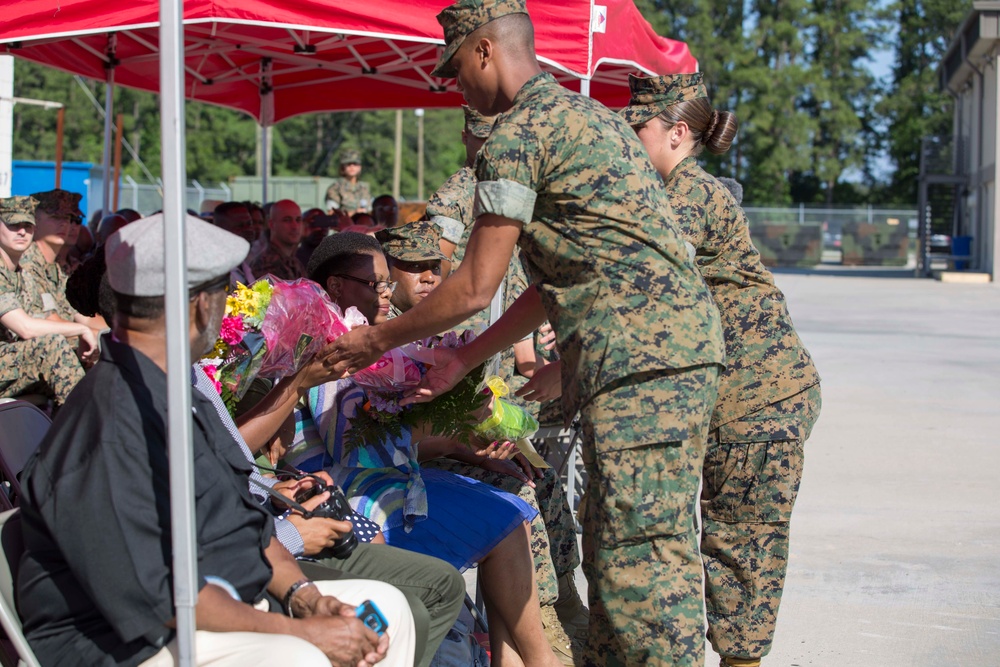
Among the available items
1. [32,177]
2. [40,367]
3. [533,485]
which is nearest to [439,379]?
[533,485]

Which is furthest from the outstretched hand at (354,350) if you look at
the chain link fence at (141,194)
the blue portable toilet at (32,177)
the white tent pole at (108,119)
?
the chain link fence at (141,194)

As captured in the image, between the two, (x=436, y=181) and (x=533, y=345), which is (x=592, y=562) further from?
(x=436, y=181)

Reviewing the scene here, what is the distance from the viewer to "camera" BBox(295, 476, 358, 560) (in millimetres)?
3031

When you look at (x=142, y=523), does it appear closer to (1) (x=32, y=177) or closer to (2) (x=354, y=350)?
(2) (x=354, y=350)

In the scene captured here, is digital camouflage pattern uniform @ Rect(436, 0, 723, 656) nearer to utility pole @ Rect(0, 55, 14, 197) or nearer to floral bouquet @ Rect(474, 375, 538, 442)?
floral bouquet @ Rect(474, 375, 538, 442)

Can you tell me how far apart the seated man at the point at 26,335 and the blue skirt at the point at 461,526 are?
9.07 feet

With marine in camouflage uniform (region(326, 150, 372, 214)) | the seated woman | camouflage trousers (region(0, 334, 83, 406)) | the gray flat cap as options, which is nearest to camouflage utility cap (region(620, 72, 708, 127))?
the seated woman

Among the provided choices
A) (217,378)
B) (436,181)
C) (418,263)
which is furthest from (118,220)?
(436,181)

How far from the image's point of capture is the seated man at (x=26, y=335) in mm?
5562

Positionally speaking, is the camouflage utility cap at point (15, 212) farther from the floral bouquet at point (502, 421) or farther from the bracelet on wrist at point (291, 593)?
the bracelet on wrist at point (291, 593)

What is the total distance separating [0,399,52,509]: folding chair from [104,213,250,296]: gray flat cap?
3.65ft

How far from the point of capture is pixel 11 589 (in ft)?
7.97

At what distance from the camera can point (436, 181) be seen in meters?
61.1

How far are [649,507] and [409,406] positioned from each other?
0.95 meters
